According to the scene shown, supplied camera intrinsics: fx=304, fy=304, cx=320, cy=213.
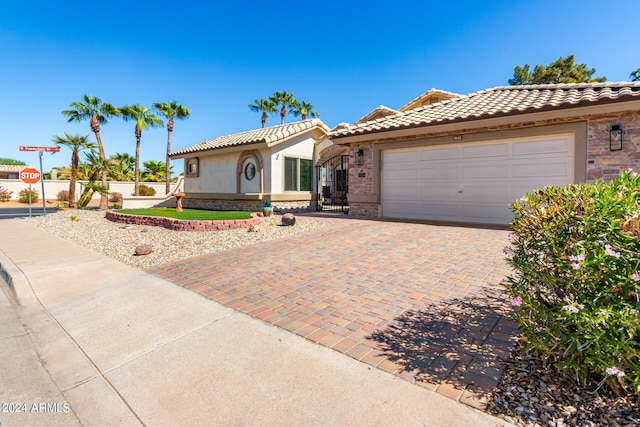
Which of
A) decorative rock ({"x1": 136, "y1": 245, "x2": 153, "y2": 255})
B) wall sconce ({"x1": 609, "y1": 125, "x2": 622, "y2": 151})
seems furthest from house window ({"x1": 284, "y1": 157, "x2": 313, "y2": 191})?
wall sconce ({"x1": 609, "y1": 125, "x2": 622, "y2": 151})

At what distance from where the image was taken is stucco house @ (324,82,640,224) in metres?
8.16

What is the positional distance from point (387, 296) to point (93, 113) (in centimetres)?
2395

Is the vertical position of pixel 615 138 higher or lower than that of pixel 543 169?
higher

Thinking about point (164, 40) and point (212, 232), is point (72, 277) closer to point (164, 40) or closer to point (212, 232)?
point (212, 232)

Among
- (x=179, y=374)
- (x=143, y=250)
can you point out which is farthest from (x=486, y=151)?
(x=179, y=374)

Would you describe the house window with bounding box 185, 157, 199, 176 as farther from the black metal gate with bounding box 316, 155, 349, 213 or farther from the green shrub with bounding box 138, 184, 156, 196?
the green shrub with bounding box 138, 184, 156, 196

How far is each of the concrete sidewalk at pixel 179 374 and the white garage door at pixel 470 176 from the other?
907 cm

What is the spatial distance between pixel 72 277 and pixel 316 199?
1269 centimetres

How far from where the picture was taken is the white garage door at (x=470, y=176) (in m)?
9.04

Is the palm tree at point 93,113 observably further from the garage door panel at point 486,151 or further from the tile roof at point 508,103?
the garage door panel at point 486,151

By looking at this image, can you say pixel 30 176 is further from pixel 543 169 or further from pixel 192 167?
pixel 543 169

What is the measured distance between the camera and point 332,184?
19.6m

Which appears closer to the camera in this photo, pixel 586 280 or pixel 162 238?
pixel 586 280

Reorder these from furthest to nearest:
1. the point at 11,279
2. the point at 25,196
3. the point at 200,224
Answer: the point at 25,196 < the point at 200,224 < the point at 11,279
